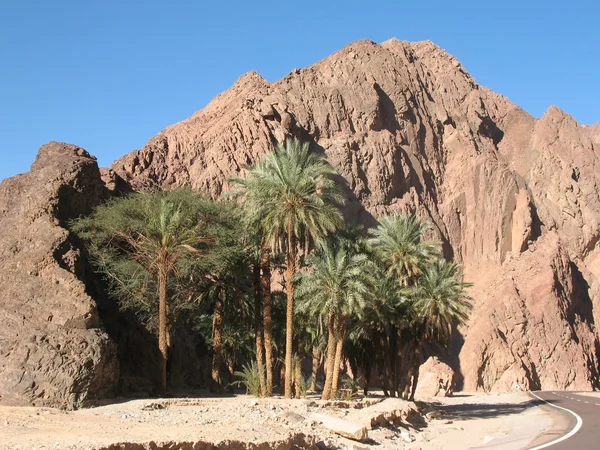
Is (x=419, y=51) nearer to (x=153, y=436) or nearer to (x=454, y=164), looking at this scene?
(x=454, y=164)

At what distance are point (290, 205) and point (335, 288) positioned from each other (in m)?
3.40

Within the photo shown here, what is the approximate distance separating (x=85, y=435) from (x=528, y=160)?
78.3m

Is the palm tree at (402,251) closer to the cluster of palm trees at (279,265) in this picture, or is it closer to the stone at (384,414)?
the cluster of palm trees at (279,265)

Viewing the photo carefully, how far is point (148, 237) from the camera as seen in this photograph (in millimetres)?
25828

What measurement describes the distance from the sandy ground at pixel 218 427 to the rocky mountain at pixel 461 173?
3047cm

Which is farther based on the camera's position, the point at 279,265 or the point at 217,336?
Result: the point at 279,265

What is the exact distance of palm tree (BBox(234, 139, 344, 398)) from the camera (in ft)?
82.0

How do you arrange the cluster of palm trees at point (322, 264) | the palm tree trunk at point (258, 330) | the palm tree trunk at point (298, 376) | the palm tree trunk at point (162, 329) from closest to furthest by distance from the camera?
the palm tree trunk at point (162, 329) < the cluster of palm trees at point (322, 264) < the palm tree trunk at point (258, 330) < the palm tree trunk at point (298, 376)

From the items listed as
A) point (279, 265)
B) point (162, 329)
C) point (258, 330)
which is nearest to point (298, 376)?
point (258, 330)

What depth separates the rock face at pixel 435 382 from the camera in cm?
4803

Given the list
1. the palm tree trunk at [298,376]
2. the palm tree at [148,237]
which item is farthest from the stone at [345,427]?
the palm tree at [148,237]

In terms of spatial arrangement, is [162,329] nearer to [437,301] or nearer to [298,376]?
[298,376]

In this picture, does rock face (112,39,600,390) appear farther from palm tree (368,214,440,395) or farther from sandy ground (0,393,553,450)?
sandy ground (0,393,553,450)

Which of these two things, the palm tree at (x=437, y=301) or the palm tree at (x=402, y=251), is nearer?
the palm tree at (x=437, y=301)
